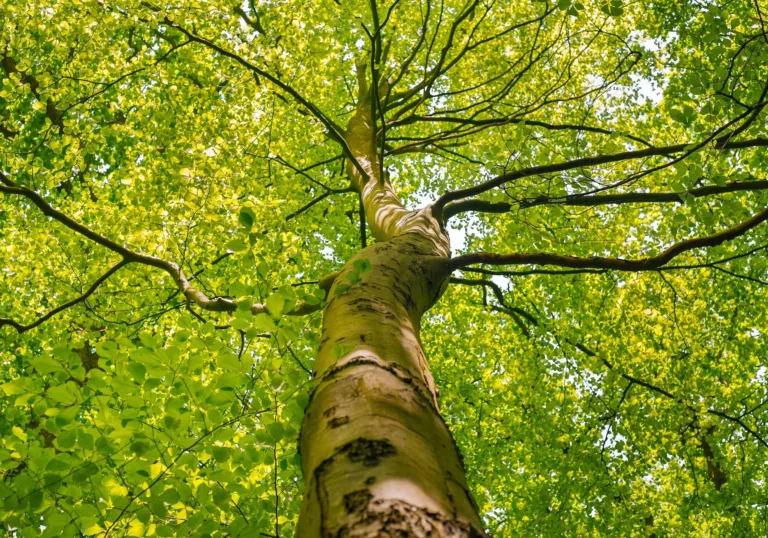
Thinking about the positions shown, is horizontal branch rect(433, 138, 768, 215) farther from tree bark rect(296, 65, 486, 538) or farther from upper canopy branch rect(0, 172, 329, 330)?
upper canopy branch rect(0, 172, 329, 330)

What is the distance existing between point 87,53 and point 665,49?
325 inches

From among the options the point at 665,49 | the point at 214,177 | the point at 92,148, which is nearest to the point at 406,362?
the point at 214,177

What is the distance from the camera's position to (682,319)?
920 centimetres

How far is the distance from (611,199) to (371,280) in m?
2.55

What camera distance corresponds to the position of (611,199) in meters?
4.14

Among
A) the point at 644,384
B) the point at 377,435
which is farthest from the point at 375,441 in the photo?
the point at 644,384

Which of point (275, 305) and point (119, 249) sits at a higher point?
point (119, 249)

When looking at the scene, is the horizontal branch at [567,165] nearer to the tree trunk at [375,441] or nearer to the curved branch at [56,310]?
the tree trunk at [375,441]

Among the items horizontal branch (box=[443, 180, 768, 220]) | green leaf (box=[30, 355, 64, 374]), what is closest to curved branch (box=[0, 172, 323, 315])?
green leaf (box=[30, 355, 64, 374])

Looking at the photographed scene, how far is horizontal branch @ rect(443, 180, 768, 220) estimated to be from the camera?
140 inches

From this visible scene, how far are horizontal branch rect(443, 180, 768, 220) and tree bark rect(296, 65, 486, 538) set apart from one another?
5.55ft

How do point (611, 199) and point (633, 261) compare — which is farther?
point (611, 199)

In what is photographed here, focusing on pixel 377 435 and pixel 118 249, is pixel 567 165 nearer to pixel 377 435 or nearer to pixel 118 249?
pixel 377 435

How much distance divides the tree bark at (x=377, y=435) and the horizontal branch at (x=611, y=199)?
1.69 m
